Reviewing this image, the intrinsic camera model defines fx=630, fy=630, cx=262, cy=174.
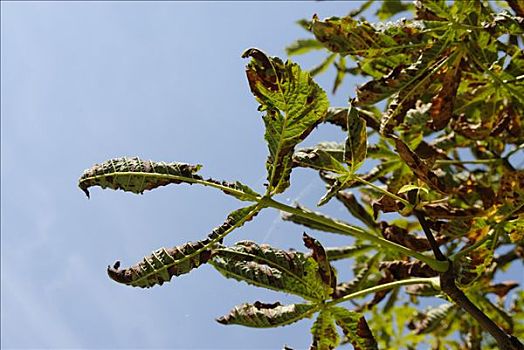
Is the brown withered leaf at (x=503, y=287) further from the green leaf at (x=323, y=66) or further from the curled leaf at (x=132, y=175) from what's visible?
the curled leaf at (x=132, y=175)

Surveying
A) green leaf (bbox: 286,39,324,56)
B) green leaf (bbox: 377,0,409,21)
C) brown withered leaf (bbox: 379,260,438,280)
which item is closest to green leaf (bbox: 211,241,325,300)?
brown withered leaf (bbox: 379,260,438,280)

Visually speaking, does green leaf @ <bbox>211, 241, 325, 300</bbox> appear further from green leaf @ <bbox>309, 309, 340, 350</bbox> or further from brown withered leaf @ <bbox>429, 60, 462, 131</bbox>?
brown withered leaf @ <bbox>429, 60, 462, 131</bbox>

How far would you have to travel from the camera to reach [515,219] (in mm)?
1025

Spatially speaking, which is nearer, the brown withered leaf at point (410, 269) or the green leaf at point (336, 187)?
the green leaf at point (336, 187)

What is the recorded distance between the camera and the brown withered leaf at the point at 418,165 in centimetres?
92

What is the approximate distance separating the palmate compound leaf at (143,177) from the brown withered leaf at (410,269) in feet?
1.37

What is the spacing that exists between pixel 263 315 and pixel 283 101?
12.5 inches

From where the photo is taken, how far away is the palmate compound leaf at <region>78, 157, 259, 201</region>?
0.82 metres

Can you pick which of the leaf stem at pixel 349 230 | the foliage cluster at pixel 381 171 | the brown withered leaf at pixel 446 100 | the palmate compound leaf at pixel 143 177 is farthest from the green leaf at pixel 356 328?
the brown withered leaf at pixel 446 100

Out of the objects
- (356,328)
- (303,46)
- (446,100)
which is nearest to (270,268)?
(356,328)

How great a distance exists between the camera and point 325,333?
988mm

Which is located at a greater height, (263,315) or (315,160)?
(315,160)

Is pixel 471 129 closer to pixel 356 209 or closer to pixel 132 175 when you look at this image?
pixel 356 209

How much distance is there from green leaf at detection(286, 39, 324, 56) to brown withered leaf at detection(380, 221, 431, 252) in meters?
0.71
